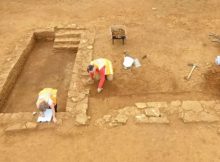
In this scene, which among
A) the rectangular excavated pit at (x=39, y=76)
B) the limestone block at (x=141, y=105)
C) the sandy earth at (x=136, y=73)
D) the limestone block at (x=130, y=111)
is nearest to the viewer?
the sandy earth at (x=136, y=73)

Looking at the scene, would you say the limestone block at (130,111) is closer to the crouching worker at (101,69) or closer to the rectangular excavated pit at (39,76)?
the crouching worker at (101,69)

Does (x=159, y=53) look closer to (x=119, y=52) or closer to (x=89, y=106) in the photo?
(x=119, y=52)

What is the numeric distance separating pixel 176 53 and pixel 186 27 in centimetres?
189

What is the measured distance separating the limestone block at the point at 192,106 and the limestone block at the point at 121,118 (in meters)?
1.55

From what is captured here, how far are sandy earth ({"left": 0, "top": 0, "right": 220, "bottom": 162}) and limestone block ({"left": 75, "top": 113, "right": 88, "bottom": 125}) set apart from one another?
145 mm

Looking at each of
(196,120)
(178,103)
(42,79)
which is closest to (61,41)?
(42,79)

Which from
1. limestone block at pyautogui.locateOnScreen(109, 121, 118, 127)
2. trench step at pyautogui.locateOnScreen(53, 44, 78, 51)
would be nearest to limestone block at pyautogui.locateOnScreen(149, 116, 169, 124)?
limestone block at pyautogui.locateOnScreen(109, 121, 118, 127)

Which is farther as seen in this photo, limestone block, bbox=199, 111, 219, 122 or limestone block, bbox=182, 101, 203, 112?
limestone block, bbox=182, 101, 203, 112

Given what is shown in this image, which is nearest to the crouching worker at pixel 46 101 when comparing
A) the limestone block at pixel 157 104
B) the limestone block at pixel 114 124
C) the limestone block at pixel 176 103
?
the limestone block at pixel 114 124

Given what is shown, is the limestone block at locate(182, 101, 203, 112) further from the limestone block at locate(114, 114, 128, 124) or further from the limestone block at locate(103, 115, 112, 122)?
the limestone block at locate(103, 115, 112, 122)

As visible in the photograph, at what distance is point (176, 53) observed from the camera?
856cm

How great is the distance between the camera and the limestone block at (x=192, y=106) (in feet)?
21.7

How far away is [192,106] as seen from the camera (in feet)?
21.9

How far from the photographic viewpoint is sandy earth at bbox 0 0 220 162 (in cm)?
583
